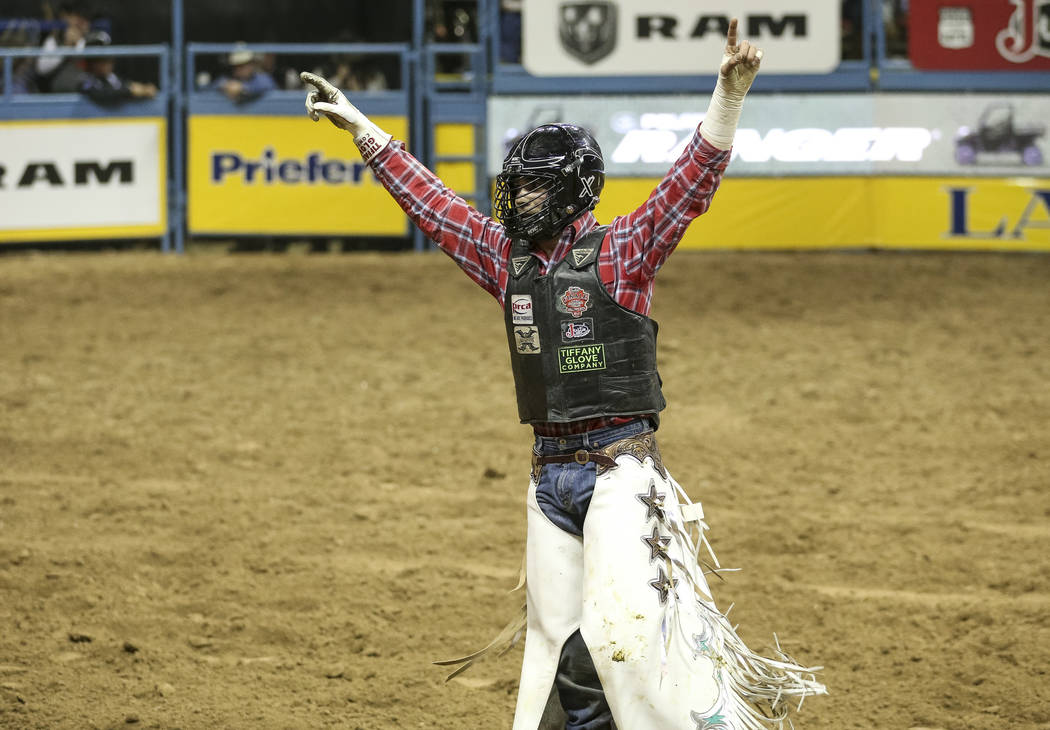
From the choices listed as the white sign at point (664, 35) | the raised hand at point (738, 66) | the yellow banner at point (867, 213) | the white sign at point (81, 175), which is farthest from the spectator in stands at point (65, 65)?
the raised hand at point (738, 66)

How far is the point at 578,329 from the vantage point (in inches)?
151

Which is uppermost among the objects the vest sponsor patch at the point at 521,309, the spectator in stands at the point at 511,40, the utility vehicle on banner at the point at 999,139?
the spectator in stands at the point at 511,40

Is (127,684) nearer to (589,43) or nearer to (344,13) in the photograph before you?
(589,43)

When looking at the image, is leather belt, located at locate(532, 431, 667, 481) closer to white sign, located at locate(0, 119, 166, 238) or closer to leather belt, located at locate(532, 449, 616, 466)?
leather belt, located at locate(532, 449, 616, 466)

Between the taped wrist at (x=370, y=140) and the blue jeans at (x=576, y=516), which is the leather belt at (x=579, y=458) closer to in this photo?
the blue jeans at (x=576, y=516)

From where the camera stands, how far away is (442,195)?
4.19 meters

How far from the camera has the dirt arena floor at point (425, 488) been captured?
5.37 meters

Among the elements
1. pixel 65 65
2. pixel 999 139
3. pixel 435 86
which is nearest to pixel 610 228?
pixel 435 86

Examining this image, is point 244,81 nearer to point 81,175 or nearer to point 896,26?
point 81,175

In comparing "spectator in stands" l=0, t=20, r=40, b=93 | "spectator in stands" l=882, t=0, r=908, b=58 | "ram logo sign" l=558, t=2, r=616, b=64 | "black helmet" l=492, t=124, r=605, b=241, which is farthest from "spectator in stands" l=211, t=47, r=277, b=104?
"black helmet" l=492, t=124, r=605, b=241

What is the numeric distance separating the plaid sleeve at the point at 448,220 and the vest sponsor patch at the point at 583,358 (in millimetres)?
350

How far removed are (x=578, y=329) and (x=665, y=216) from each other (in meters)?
0.41

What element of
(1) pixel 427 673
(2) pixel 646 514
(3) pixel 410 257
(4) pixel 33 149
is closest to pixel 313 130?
(3) pixel 410 257

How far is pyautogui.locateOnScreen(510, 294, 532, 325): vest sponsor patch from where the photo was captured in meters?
3.89
